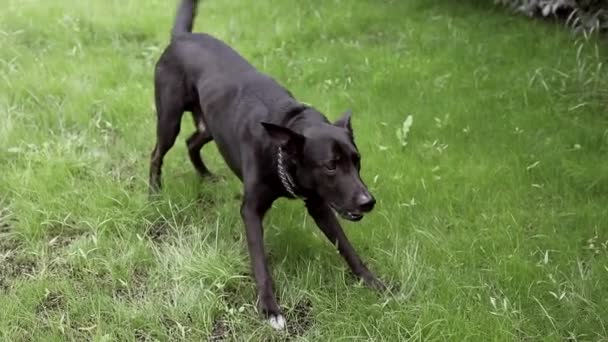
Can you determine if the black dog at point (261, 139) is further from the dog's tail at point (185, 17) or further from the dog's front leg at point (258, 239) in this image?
the dog's tail at point (185, 17)

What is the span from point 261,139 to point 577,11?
376 centimetres

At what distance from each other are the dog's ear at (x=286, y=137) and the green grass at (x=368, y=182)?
27.8 inches

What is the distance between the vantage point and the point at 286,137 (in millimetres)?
2977

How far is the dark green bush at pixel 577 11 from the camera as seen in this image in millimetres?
5723

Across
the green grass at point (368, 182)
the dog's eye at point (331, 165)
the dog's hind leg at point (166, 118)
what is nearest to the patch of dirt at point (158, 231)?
the green grass at point (368, 182)

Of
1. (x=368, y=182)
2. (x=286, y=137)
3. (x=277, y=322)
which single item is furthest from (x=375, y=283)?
(x=368, y=182)

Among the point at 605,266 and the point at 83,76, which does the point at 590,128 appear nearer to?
Answer: the point at 605,266

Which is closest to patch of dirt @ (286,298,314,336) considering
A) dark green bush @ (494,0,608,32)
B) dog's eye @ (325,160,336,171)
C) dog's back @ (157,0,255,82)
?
dog's eye @ (325,160,336,171)

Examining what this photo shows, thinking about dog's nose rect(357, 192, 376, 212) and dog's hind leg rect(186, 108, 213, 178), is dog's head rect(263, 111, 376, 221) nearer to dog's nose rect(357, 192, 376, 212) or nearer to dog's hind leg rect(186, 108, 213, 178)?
dog's nose rect(357, 192, 376, 212)

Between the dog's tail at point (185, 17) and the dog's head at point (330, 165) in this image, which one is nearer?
A: the dog's head at point (330, 165)

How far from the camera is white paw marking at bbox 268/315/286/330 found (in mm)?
3080

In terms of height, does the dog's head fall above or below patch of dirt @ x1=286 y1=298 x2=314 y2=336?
above

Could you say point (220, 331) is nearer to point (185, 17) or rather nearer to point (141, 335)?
point (141, 335)

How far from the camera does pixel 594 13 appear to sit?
19.1 feet
